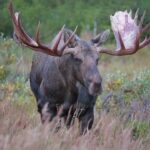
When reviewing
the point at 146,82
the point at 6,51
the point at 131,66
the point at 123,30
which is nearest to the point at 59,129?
the point at 123,30

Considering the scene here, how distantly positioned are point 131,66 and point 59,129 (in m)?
17.8

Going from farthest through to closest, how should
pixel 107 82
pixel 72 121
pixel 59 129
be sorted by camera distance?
1. pixel 107 82
2. pixel 72 121
3. pixel 59 129

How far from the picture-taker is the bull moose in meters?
9.69

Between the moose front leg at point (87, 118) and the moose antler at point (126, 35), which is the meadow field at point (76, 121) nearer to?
the moose front leg at point (87, 118)

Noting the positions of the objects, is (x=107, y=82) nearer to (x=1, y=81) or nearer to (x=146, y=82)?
(x=146, y=82)

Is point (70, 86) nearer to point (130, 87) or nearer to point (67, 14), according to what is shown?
point (130, 87)

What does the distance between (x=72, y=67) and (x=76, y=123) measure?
0.77m

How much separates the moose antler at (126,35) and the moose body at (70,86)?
333mm

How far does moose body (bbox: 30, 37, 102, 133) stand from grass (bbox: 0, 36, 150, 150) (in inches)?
9.6

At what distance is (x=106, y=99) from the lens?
41.4ft

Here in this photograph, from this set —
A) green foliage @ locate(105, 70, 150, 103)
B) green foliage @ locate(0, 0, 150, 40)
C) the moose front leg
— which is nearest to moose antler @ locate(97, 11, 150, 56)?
the moose front leg

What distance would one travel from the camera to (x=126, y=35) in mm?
10586

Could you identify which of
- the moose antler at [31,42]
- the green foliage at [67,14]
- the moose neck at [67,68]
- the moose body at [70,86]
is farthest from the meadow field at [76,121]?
the green foliage at [67,14]

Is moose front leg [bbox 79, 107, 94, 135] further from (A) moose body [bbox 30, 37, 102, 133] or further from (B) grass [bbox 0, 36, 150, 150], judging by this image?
(B) grass [bbox 0, 36, 150, 150]
